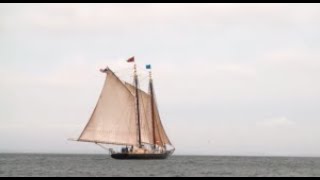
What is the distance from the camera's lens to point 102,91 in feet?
293

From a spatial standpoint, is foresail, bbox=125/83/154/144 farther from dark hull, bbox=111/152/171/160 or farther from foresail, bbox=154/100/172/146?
dark hull, bbox=111/152/171/160

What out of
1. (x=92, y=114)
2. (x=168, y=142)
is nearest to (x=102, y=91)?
(x=92, y=114)

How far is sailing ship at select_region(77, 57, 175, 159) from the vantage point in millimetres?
88688

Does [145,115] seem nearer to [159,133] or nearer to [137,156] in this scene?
[159,133]

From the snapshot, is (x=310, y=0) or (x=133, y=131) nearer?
(x=310, y=0)

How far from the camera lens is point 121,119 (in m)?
91.9

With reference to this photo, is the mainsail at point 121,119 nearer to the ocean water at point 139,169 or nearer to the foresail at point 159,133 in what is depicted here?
the foresail at point 159,133

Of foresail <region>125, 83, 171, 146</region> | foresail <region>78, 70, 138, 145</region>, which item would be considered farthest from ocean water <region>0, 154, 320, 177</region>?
foresail <region>78, 70, 138, 145</region>

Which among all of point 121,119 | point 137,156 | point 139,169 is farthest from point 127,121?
point 139,169

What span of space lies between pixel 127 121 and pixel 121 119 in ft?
5.35

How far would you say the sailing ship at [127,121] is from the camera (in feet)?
291

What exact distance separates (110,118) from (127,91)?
5725 mm

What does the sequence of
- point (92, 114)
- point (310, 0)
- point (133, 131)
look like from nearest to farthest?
point (310, 0), point (92, 114), point (133, 131)

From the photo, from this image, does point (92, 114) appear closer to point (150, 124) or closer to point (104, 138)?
point (104, 138)
